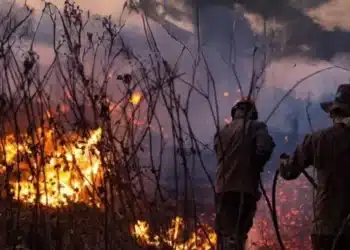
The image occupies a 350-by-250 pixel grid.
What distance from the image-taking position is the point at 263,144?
500 centimetres

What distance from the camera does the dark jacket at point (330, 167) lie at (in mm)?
4062

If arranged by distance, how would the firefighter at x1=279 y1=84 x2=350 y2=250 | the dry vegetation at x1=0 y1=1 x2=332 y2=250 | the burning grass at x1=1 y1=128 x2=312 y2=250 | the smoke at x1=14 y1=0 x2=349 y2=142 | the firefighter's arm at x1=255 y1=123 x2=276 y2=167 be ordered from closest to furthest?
1. the dry vegetation at x1=0 y1=1 x2=332 y2=250
2. the firefighter at x1=279 y1=84 x2=350 y2=250
3. the burning grass at x1=1 y1=128 x2=312 y2=250
4. the firefighter's arm at x1=255 y1=123 x2=276 y2=167
5. the smoke at x1=14 y1=0 x2=349 y2=142

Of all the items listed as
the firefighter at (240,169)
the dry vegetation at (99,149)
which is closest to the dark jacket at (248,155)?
the firefighter at (240,169)

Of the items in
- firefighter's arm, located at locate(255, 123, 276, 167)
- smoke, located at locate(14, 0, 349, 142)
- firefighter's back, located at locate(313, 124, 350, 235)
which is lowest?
firefighter's back, located at locate(313, 124, 350, 235)

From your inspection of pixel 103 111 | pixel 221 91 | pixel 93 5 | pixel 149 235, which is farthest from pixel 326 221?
pixel 221 91

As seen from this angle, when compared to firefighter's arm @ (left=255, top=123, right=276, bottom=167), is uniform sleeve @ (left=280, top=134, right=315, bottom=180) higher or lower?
lower

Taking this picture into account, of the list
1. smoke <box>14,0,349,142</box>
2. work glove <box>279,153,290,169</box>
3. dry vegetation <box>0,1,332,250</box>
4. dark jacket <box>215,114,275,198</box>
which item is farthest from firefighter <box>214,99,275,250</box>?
smoke <box>14,0,349,142</box>

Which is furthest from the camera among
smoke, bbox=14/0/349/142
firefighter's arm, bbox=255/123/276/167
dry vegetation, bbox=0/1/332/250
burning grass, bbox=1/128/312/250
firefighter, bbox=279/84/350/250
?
smoke, bbox=14/0/349/142

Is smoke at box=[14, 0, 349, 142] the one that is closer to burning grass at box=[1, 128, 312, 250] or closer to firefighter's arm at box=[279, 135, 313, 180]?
burning grass at box=[1, 128, 312, 250]

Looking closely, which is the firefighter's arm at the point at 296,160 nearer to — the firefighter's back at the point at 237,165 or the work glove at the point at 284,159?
the work glove at the point at 284,159

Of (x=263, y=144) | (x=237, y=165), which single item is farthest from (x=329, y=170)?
(x=237, y=165)

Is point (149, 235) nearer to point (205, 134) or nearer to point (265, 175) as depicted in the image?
point (265, 175)

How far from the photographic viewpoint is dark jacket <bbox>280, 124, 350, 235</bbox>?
4062mm

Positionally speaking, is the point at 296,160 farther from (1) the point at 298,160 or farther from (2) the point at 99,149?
(2) the point at 99,149
